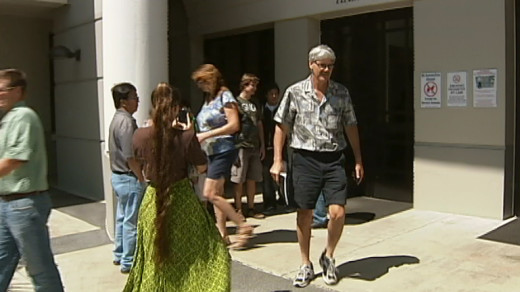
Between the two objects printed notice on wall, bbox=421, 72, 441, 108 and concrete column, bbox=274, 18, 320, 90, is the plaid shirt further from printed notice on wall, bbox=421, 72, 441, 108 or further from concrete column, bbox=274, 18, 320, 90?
concrete column, bbox=274, 18, 320, 90

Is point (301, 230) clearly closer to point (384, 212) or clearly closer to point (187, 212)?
point (187, 212)

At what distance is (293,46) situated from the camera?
8.56 metres

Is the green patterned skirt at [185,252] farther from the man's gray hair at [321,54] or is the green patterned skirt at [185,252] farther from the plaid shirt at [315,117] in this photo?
the man's gray hair at [321,54]

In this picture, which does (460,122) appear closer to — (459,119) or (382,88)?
(459,119)

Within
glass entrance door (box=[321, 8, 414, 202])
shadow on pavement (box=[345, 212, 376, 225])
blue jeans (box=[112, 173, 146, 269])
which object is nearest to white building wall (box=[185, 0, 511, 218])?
glass entrance door (box=[321, 8, 414, 202])

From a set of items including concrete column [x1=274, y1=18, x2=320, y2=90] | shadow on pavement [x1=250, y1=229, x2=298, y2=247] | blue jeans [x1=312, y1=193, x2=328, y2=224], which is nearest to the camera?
shadow on pavement [x1=250, y1=229, x2=298, y2=247]

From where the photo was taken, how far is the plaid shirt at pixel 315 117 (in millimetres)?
4520

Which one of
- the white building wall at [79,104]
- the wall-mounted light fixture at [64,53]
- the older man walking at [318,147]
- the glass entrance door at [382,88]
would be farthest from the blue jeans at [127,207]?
the wall-mounted light fixture at [64,53]

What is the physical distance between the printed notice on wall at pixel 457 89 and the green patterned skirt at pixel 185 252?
415 centimetres

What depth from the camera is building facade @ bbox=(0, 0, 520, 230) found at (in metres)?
6.32

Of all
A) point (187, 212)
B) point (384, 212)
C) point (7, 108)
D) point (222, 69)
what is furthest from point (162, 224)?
point (222, 69)

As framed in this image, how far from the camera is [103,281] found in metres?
4.86

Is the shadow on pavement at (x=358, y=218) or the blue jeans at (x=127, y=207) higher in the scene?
the blue jeans at (x=127, y=207)

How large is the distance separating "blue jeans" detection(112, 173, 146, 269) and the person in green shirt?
129 centimetres
